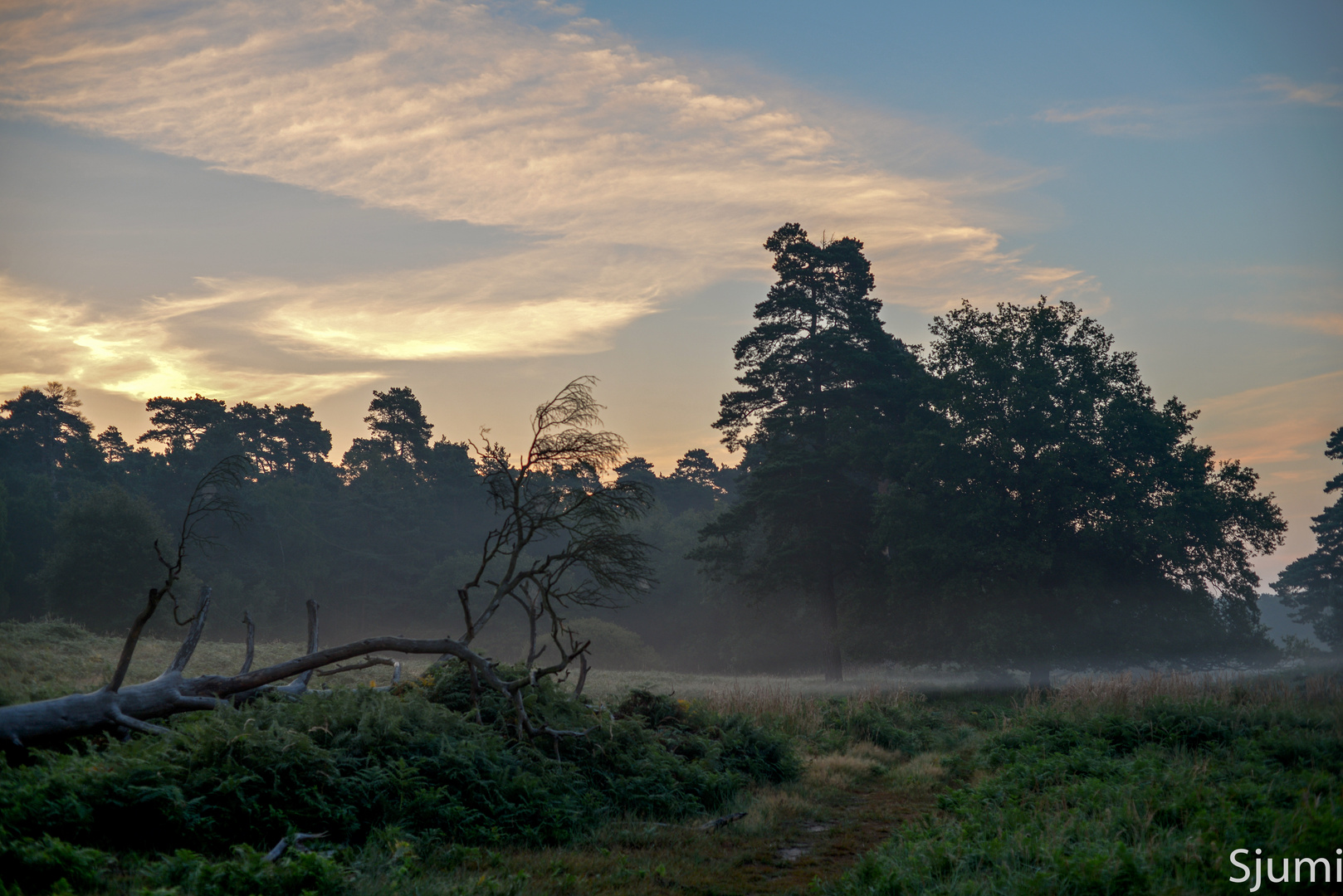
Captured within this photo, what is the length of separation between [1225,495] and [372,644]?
31.3m

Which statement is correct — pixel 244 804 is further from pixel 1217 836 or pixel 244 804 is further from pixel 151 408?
pixel 151 408

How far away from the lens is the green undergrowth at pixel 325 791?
18.2 feet

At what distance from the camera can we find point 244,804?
22.7ft

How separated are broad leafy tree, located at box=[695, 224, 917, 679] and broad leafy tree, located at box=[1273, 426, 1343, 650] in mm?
32633

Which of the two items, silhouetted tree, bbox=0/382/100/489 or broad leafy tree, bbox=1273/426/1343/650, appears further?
silhouetted tree, bbox=0/382/100/489

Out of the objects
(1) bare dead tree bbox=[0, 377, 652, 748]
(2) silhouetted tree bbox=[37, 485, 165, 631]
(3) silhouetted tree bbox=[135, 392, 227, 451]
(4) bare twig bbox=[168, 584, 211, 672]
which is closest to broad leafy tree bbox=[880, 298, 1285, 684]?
(1) bare dead tree bbox=[0, 377, 652, 748]

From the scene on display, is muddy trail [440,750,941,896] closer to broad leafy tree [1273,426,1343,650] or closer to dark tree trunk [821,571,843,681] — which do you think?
dark tree trunk [821,571,843,681]

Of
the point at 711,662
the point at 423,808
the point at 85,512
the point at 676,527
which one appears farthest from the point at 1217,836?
the point at 676,527

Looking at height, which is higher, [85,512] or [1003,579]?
[85,512]

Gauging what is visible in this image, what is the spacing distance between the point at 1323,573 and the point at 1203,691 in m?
51.5

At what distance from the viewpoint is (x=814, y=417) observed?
1414 inches

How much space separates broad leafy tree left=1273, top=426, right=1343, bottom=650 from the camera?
48.6m

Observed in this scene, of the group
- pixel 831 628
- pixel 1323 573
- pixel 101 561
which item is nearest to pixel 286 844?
pixel 831 628

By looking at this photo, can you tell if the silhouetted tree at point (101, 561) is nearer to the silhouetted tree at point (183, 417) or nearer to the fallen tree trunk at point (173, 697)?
the silhouetted tree at point (183, 417)
